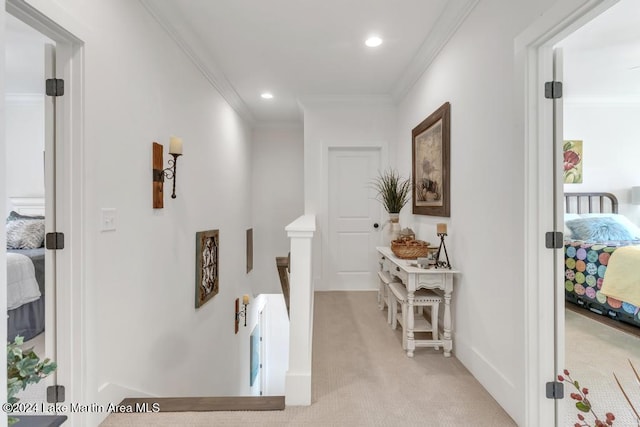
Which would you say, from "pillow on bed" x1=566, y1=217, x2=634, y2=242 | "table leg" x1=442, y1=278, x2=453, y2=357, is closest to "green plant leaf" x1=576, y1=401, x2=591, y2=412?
"table leg" x1=442, y1=278, x2=453, y2=357

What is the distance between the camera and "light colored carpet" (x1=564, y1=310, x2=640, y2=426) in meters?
1.80

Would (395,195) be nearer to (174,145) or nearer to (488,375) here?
(488,375)

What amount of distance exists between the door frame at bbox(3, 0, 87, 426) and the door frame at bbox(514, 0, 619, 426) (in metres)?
2.17

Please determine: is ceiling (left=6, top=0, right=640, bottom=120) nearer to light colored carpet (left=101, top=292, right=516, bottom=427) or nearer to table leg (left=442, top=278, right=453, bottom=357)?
table leg (left=442, top=278, right=453, bottom=357)

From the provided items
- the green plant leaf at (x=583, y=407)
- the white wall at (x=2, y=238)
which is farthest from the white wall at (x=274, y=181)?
the green plant leaf at (x=583, y=407)

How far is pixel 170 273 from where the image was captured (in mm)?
2561

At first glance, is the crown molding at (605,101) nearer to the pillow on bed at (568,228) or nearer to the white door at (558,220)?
the pillow on bed at (568,228)

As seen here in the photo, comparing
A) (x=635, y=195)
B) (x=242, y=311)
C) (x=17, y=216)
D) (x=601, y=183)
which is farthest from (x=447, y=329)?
(x=17, y=216)

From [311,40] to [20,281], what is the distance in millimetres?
3288

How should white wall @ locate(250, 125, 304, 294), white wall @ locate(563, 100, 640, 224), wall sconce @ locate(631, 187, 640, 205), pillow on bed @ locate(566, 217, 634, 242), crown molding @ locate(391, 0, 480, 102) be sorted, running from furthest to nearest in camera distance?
1. white wall @ locate(250, 125, 304, 294)
2. white wall @ locate(563, 100, 640, 224)
3. wall sconce @ locate(631, 187, 640, 205)
4. pillow on bed @ locate(566, 217, 634, 242)
5. crown molding @ locate(391, 0, 480, 102)

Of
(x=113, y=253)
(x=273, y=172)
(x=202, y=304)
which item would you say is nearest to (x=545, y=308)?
(x=113, y=253)

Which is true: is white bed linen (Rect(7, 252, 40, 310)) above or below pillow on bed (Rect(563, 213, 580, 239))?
below

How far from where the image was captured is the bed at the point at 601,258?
2947 mm

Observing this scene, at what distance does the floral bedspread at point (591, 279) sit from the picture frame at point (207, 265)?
389 centimetres
